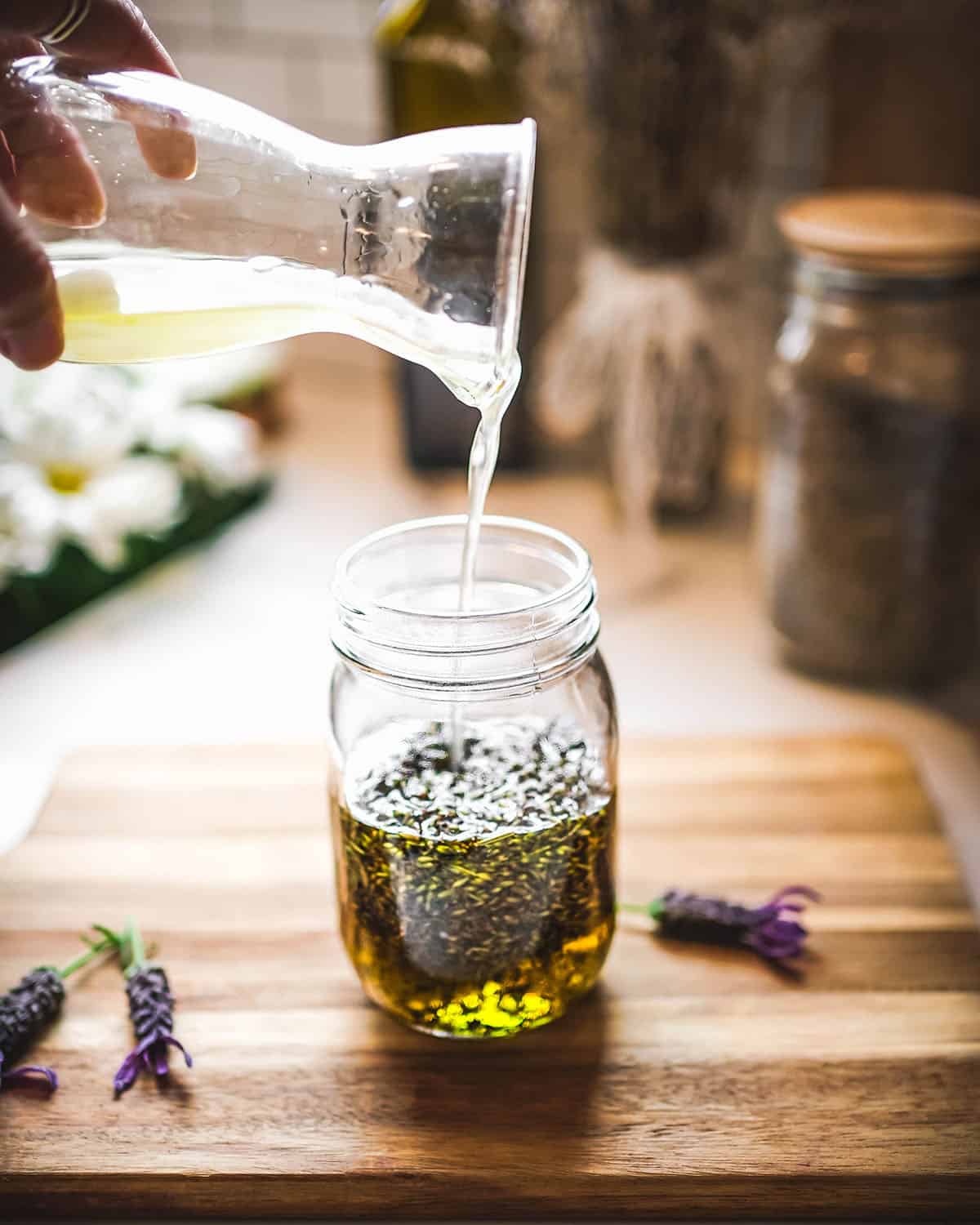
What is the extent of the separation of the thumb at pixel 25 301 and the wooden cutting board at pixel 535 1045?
48cm

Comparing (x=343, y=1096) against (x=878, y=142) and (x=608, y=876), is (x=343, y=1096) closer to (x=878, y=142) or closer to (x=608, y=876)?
(x=608, y=876)

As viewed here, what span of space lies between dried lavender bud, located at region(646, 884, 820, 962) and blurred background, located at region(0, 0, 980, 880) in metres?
0.25

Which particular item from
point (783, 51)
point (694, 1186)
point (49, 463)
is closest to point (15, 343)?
point (694, 1186)

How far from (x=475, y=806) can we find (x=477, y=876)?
0.15ft

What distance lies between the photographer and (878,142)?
5.13 ft

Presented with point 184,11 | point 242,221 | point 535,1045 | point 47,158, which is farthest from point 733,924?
point 184,11

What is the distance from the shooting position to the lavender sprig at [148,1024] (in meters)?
0.89

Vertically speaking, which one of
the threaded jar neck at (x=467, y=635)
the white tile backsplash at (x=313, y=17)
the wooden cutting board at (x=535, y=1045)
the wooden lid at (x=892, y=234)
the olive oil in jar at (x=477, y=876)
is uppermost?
the white tile backsplash at (x=313, y=17)

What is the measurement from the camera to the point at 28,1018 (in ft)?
2.99

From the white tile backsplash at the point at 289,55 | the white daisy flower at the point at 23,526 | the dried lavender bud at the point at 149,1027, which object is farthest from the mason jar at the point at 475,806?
the white tile backsplash at the point at 289,55

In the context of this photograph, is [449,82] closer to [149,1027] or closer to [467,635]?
[467,635]

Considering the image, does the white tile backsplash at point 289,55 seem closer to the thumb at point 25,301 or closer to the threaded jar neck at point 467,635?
the threaded jar neck at point 467,635

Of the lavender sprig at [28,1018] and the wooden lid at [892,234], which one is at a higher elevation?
the wooden lid at [892,234]

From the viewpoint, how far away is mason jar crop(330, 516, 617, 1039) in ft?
2.79
